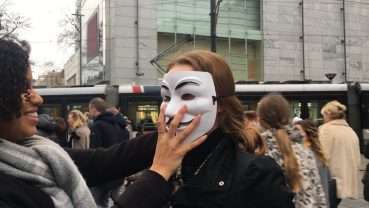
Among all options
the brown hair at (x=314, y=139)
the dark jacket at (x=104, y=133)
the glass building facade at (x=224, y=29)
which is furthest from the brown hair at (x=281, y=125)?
the glass building facade at (x=224, y=29)

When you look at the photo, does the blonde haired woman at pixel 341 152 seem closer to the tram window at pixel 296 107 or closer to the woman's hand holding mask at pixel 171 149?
the woman's hand holding mask at pixel 171 149

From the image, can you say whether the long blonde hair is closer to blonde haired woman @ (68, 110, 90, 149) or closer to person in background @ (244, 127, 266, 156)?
blonde haired woman @ (68, 110, 90, 149)

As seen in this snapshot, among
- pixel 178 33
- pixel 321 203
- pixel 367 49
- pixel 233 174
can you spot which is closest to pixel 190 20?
pixel 178 33

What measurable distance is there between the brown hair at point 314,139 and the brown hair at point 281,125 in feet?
2.71

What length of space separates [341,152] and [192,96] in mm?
4570

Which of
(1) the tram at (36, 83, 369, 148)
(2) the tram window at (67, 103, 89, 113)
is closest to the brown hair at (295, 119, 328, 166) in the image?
(1) the tram at (36, 83, 369, 148)

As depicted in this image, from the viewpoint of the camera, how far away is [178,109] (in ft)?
5.21

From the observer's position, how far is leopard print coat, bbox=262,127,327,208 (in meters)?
3.41

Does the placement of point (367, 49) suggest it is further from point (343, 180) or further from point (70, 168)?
point (70, 168)

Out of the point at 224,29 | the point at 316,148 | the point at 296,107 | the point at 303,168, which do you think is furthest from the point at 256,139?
the point at 224,29

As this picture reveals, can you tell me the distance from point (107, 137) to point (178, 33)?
75.8ft

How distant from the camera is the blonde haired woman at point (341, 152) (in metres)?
5.62

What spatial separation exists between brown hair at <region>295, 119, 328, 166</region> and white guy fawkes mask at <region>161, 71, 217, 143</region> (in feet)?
9.79

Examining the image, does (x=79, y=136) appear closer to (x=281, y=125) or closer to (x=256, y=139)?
(x=281, y=125)
